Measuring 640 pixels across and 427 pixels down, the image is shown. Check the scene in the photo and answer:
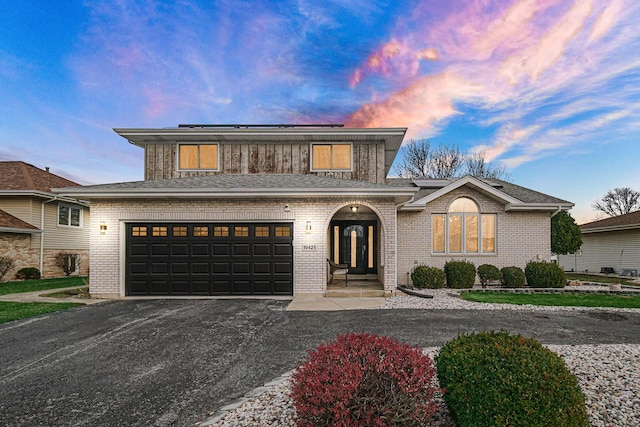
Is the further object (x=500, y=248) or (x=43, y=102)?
(x=43, y=102)

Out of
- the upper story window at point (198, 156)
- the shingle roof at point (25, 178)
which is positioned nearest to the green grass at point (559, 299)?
the upper story window at point (198, 156)

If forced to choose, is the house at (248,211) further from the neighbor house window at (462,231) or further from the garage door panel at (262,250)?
the neighbor house window at (462,231)

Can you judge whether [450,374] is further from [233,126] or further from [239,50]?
[239,50]

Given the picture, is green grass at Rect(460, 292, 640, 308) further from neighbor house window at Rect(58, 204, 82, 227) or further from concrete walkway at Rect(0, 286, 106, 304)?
neighbor house window at Rect(58, 204, 82, 227)

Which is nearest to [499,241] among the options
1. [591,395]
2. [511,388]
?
[591,395]

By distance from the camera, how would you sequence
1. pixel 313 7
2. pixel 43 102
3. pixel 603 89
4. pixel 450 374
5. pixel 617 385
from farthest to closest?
pixel 43 102, pixel 603 89, pixel 313 7, pixel 617 385, pixel 450 374

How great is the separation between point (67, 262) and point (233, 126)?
502 inches

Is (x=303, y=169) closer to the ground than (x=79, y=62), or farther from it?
closer to the ground

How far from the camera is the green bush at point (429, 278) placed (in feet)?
36.2

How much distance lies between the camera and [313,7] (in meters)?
11.1

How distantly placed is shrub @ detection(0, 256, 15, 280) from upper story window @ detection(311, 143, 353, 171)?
14.9 meters

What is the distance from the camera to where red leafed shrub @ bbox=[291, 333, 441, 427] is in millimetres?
2160

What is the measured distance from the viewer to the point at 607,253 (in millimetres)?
19516

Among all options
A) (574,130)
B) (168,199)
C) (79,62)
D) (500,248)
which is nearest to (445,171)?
(574,130)
